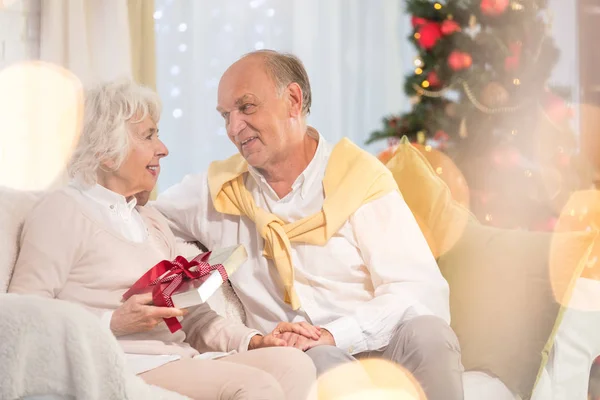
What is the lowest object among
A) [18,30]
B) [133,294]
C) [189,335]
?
[189,335]

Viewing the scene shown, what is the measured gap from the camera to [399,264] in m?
1.95

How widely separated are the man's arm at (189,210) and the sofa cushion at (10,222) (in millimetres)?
368

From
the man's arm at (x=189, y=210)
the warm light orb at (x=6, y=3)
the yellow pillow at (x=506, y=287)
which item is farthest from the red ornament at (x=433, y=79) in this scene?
the warm light orb at (x=6, y=3)

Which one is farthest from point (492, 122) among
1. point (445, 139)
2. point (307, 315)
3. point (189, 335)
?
point (189, 335)

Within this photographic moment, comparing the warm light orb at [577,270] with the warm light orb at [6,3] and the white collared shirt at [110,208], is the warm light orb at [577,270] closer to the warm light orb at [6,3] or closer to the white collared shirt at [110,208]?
the white collared shirt at [110,208]

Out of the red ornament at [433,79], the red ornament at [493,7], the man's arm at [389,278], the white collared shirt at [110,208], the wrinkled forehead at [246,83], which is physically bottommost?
the man's arm at [389,278]

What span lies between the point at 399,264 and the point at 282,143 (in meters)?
0.44

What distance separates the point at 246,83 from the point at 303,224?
401 mm

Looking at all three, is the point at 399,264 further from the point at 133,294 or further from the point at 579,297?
the point at 133,294

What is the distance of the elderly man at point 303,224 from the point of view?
1921 mm

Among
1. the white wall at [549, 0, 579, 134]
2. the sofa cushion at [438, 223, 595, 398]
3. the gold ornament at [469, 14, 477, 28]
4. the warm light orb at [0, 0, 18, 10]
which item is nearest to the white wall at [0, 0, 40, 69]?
the warm light orb at [0, 0, 18, 10]

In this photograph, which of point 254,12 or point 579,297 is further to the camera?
point 254,12

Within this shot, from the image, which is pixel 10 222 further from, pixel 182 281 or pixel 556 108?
pixel 556 108

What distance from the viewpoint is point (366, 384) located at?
1753mm
